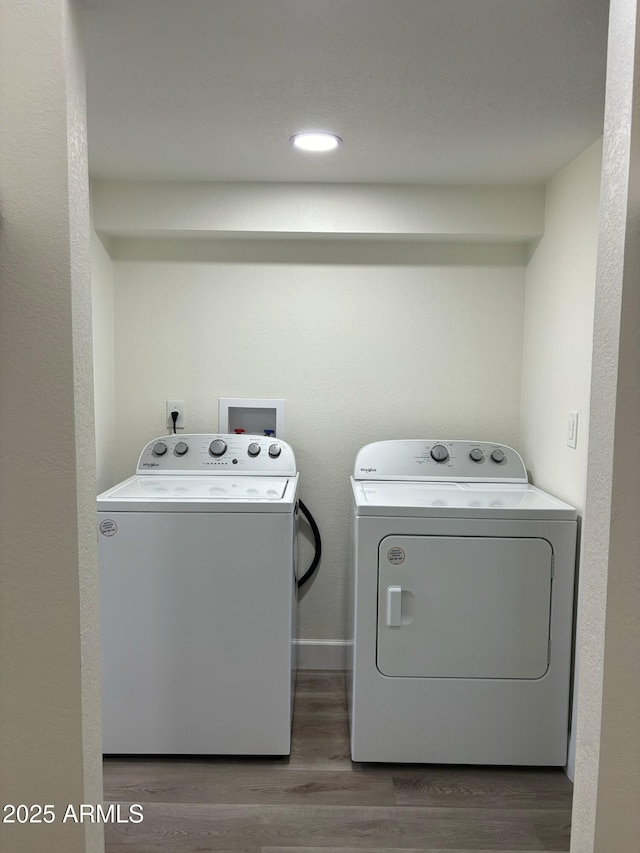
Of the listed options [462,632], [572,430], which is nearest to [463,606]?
[462,632]

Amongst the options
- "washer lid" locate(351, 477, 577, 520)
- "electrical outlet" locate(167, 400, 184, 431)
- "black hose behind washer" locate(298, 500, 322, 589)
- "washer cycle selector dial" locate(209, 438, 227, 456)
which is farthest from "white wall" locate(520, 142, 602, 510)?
"electrical outlet" locate(167, 400, 184, 431)

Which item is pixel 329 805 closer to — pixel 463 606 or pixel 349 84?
pixel 463 606

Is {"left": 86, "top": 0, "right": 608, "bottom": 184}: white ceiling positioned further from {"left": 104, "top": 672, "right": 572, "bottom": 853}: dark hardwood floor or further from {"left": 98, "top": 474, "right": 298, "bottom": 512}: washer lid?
{"left": 104, "top": 672, "right": 572, "bottom": 853}: dark hardwood floor

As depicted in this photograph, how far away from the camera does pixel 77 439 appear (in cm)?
109

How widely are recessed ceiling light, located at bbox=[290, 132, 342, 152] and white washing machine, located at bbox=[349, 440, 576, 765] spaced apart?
1.19m

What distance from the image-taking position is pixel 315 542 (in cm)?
266

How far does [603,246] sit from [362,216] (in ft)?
4.84

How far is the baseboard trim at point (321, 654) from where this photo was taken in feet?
8.86

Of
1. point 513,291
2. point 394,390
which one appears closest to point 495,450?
point 394,390

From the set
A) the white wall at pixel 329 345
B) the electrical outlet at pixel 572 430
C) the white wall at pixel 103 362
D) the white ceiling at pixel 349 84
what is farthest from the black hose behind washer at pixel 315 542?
the white ceiling at pixel 349 84

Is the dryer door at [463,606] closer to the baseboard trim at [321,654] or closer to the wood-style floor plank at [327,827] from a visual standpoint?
the wood-style floor plank at [327,827]

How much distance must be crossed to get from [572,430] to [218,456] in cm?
138

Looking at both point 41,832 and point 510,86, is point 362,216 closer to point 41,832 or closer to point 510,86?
point 510,86

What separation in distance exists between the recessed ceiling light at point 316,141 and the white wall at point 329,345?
0.61 meters
